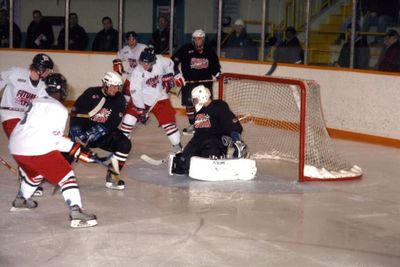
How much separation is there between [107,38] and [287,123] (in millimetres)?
4027

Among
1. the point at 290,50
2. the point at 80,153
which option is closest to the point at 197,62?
the point at 290,50

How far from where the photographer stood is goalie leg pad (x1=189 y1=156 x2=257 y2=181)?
7.05 metres

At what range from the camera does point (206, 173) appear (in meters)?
7.05

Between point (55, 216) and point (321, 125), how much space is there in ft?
9.57

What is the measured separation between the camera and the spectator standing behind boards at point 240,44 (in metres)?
11.1

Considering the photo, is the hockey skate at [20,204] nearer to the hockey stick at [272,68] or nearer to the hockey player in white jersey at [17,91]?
Result: the hockey player in white jersey at [17,91]

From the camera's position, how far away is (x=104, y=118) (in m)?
6.62

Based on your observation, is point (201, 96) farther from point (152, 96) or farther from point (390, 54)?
point (390, 54)

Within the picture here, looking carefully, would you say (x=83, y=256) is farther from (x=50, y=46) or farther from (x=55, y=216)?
(x=50, y=46)

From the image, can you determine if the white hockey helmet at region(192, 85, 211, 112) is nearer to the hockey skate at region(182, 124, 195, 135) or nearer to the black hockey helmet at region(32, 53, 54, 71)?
the black hockey helmet at region(32, 53, 54, 71)

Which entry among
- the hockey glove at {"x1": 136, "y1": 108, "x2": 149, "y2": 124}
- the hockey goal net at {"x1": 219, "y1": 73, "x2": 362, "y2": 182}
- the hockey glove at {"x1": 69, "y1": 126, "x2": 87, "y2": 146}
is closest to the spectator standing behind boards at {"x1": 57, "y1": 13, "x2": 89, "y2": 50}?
the hockey goal net at {"x1": 219, "y1": 73, "x2": 362, "y2": 182}

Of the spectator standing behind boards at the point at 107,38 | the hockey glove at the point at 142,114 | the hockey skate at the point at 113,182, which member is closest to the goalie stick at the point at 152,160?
the hockey glove at the point at 142,114

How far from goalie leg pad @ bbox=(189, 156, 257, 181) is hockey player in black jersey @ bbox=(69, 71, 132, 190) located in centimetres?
65

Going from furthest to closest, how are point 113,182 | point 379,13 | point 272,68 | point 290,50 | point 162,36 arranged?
point 162,36 < point 290,50 < point 272,68 < point 379,13 < point 113,182
